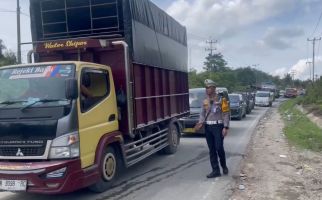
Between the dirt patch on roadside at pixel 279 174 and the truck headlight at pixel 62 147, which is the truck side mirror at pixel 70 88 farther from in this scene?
the dirt patch on roadside at pixel 279 174

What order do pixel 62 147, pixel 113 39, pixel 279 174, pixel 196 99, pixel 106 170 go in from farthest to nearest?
pixel 196 99, pixel 279 174, pixel 113 39, pixel 106 170, pixel 62 147

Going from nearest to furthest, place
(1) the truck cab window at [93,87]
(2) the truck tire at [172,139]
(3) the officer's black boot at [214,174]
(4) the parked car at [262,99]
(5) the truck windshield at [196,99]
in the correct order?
(1) the truck cab window at [93,87]
(3) the officer's black boot at [214,174]
(2) the truck tire at [172,139]
(5) the truck windshield at [196,99]
(4) the parked car at [262,99]

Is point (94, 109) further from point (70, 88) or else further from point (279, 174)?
point (279, 174)

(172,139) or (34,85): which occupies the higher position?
(34,85)

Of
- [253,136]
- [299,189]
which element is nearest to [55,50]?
[299,189]

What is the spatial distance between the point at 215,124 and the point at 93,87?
2611 mm

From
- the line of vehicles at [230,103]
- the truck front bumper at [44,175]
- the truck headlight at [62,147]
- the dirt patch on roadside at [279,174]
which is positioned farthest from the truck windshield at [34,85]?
the line of vehicles at [230,103]

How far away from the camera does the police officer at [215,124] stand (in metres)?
8.30

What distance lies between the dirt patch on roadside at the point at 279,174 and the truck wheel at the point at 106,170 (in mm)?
2159

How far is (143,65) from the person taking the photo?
9039 millimetres

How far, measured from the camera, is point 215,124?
829 centimetres

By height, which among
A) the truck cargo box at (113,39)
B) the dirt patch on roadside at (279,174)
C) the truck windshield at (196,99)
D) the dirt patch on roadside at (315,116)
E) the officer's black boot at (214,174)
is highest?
the truck cargo box at (113,39)

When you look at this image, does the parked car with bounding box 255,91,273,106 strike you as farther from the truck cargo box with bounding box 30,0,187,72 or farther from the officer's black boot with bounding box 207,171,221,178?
the officer's black boot with bounding box 207,171,221,178

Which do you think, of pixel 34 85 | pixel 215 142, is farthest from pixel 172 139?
pixel 34 85
